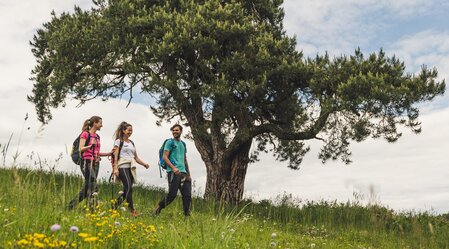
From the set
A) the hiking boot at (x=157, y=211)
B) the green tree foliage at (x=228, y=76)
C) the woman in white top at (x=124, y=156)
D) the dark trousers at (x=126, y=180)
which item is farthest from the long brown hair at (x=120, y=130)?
the green tree foliage at (x=228, y=76)

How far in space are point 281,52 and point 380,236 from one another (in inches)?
308

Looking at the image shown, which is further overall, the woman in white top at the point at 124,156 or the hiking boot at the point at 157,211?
the hiking boot at the point at 157,211

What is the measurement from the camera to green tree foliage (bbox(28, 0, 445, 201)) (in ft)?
53.0

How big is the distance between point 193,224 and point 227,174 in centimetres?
1040

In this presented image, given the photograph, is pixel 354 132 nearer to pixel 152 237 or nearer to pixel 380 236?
pixel 380 236

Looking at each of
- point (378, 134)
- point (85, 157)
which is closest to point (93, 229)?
point (85, 157)

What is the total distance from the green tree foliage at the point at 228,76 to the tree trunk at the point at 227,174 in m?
0.04

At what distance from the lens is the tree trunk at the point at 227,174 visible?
751 inches

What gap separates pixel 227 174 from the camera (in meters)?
19.3

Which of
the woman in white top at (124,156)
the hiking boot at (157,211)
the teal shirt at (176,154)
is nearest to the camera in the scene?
the woman in white top at (124,156)

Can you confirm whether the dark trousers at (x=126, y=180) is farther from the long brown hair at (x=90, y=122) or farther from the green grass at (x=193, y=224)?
the long brown hair at (x=90, y=122)

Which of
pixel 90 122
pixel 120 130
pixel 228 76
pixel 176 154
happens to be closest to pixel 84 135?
pixel 90 122

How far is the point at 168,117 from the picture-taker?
22.8m

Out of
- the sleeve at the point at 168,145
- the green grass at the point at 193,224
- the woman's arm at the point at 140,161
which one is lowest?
the green grass at the point at 193,224
